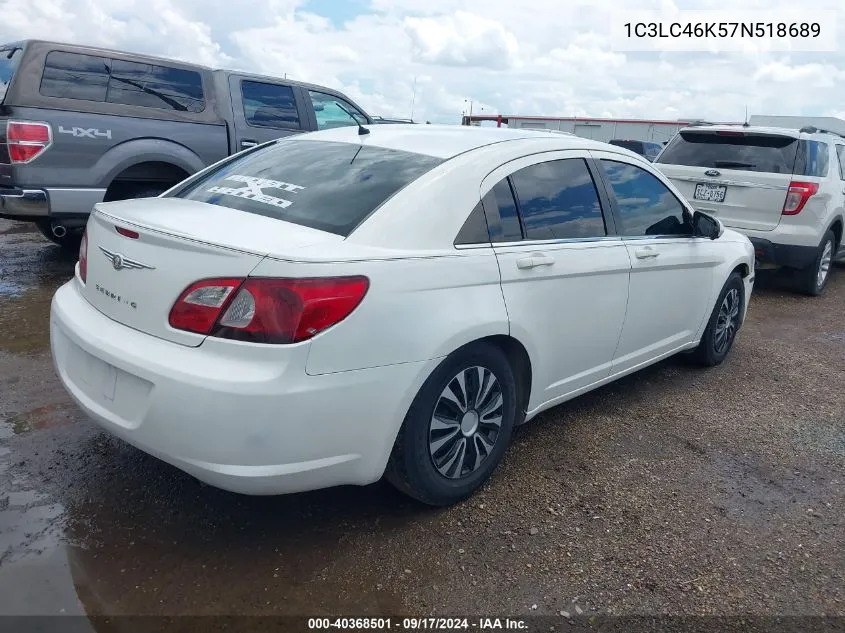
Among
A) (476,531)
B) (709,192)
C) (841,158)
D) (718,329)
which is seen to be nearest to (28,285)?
(476,531)

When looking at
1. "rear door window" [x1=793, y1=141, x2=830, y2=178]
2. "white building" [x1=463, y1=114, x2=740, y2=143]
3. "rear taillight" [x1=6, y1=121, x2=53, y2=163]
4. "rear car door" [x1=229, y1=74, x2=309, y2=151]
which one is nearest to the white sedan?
"rear taillight" [x1=6, y1=121, x2=53, y2=163]

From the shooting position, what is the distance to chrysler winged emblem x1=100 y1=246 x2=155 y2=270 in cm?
253

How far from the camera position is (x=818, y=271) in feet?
24.9

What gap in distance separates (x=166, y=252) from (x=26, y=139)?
4.00 m

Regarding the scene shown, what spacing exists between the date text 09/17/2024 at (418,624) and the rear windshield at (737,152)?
619cm

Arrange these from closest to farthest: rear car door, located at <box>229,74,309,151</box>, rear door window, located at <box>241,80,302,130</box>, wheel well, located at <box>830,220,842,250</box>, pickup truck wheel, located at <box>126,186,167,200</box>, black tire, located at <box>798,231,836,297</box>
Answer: pickup truck wheel, located at <box>126,186,167,200</box>, rear car door, located at <box>229,74,309,151</box>, rear door window, located at <box>241,80,302,130</box>, black tire, located at <box>798,231,836,297</box>, wheel well, located at <box>830,220,842,250</box>

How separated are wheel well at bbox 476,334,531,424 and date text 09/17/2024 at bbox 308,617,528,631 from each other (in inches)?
43.4

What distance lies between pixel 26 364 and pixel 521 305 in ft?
10.2

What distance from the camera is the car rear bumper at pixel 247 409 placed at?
227 centimetres

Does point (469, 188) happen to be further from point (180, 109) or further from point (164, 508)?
point (180, 109)

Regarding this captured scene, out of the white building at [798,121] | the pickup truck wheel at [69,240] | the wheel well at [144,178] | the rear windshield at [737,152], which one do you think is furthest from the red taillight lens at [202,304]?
the white building at [798,121]

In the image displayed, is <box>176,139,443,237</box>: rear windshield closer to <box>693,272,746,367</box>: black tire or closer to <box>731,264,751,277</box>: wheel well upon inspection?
<box>693,272,746,367</box>: black tire

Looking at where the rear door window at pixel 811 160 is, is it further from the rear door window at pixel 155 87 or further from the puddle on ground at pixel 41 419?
the puddle on ground at pixel 41 419

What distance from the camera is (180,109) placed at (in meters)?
6.77
